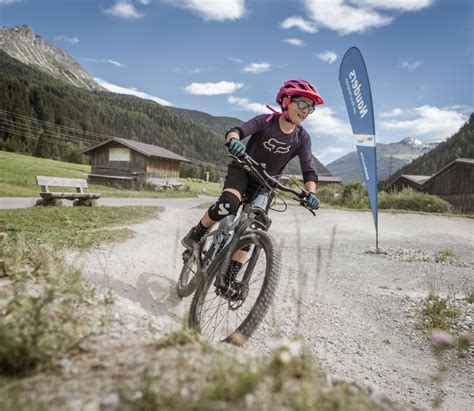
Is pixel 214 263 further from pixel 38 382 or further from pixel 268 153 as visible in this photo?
pixel 38 382

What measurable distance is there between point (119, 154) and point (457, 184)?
38309 mm

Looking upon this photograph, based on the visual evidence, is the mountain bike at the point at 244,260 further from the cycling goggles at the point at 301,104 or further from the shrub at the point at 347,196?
the shrub at the point at 347,196

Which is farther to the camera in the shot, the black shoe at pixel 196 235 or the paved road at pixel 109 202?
the paved road at pixel 109 202

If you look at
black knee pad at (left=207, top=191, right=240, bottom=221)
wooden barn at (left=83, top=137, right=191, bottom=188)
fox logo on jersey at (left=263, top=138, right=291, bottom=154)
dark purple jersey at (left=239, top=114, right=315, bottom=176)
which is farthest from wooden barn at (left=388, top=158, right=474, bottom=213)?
black knee pad at (left=207, top=191, right=240, bottom=221)

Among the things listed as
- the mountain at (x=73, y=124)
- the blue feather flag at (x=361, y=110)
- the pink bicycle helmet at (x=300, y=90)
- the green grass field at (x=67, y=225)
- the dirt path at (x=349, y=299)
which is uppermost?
the mountain at (x=73, y=124)

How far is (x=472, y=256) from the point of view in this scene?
362 inches

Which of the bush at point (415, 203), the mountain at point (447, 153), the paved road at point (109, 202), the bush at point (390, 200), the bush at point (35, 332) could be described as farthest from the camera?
the mountain at point (447, 153)

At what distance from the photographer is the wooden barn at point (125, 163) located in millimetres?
37625

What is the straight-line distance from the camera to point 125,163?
38.8m

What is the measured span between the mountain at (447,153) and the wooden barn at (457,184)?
187 ft

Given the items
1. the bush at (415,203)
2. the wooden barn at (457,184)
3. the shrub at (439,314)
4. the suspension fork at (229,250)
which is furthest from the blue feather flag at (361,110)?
the wooden barn at (457,184)

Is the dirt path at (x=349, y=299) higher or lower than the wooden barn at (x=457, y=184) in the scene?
lower

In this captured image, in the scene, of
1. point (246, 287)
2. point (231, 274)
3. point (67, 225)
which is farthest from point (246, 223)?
point (67, 225)

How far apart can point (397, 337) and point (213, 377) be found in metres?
3.45
